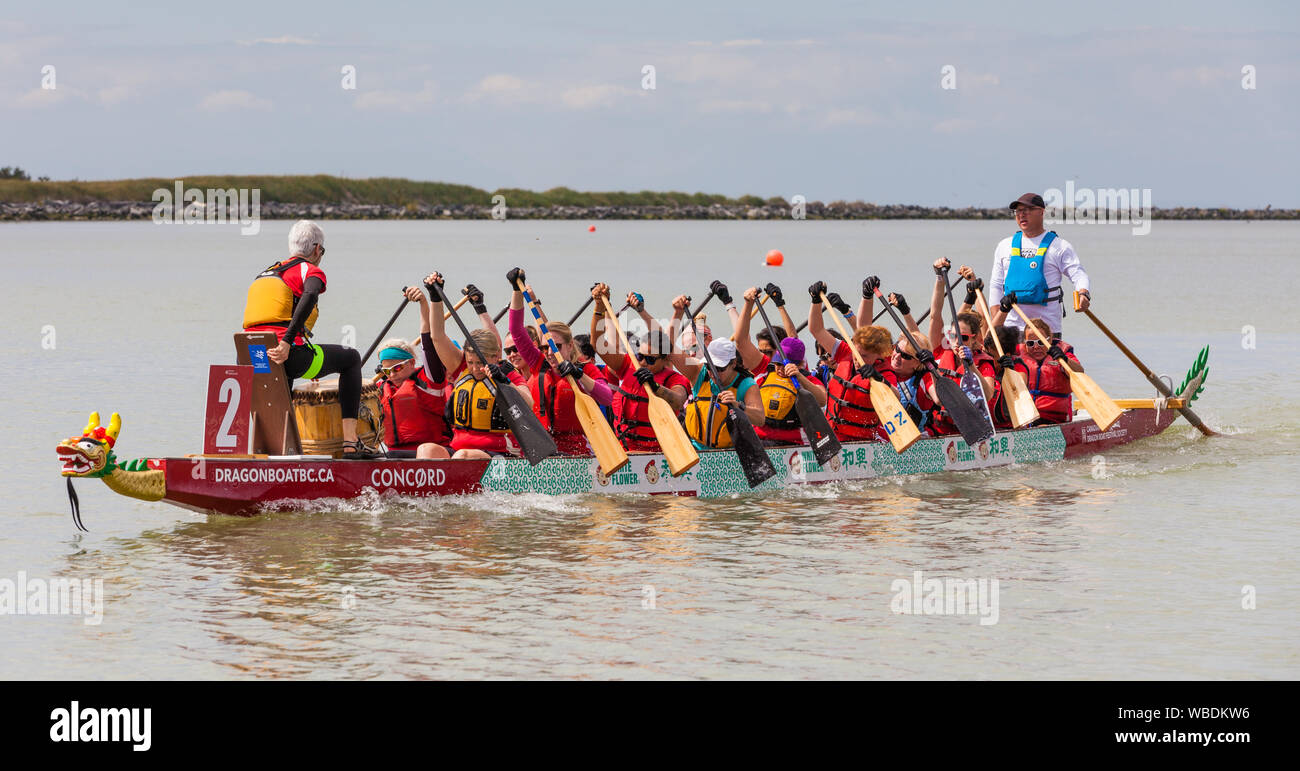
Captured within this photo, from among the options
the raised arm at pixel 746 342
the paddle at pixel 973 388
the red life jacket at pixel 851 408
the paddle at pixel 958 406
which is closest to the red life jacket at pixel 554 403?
the raised arm at pixel 746 342

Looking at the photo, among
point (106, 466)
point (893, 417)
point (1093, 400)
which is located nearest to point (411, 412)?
point (106, 466)

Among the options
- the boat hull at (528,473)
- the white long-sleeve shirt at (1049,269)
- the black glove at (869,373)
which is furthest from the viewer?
the white long-sleeve shirt at (1049,269)

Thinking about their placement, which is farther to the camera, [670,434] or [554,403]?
[554,403]

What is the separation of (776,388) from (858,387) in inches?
35.0

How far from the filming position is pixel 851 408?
13.2 meters

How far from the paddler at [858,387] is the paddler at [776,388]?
0.97 feet

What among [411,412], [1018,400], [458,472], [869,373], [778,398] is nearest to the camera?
[458,472]

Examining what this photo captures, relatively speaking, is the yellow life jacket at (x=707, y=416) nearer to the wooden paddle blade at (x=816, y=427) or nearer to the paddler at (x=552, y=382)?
the wooden paddle blade at (x=816, y=427)

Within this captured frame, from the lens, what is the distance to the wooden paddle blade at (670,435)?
38.4 ft

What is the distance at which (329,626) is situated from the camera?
8.81m

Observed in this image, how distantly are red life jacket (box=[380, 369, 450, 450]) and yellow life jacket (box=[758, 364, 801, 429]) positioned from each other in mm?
2919

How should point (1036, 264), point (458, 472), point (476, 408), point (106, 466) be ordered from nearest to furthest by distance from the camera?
point (106, 466)
point (458, 472)
point (476, 408)
point (1036, 264)

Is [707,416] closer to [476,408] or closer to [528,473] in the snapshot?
[528,473]
